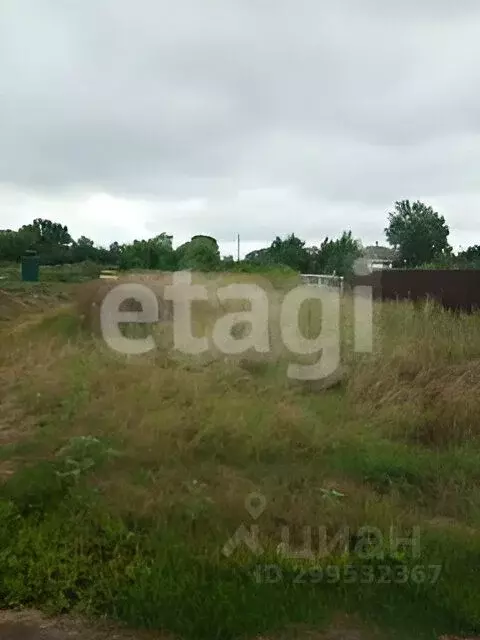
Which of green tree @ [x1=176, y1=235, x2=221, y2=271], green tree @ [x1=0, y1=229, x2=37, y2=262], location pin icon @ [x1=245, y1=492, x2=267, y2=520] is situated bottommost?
location pin icon @ [x1=245, y1=492, x2=267, y2=520]

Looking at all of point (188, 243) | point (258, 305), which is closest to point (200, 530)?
point (258, 305)

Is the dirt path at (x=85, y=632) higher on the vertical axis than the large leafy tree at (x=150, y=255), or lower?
lower

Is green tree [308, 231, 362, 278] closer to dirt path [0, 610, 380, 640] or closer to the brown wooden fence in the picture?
the brown wooden fence

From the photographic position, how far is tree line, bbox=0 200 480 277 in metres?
24.1

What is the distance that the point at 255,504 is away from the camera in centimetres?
432

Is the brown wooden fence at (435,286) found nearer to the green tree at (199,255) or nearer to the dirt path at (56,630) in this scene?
the green tree at (199,255)

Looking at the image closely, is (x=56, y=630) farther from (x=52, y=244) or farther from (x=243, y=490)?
(x=52, y=244)

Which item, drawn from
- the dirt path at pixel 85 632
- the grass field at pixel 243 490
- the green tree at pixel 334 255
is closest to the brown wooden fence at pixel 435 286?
the grass field at pixel 243 490

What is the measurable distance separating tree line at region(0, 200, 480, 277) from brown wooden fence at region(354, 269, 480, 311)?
620 cm

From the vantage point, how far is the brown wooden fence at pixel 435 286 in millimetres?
14211

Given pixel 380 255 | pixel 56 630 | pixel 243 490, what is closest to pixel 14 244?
pixel 380 255

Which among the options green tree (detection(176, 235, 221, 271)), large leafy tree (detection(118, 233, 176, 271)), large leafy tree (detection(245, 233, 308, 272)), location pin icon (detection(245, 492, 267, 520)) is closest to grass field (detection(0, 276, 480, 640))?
location pin icon (detection(245, 492, 267, 520))

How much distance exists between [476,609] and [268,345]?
5938 millimetres

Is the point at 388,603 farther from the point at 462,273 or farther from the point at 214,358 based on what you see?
the point at 462,273
